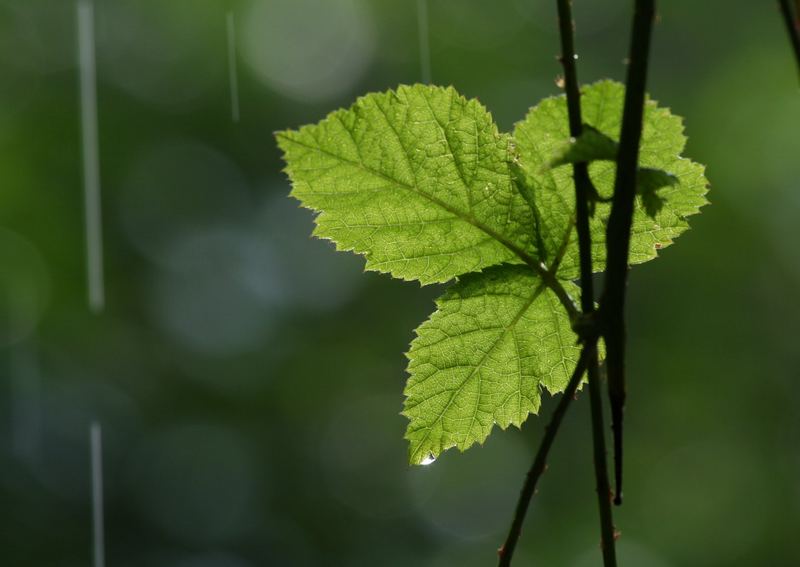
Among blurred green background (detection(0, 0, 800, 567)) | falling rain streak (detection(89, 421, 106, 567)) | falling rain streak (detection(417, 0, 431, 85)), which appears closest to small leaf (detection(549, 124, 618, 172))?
falling rain streak (detection(417, 0, 431, 85))

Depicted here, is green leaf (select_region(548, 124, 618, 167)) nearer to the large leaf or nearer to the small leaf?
the small leaf

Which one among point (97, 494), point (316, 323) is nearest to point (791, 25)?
point (316, 323)

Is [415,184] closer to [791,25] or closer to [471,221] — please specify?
[471,221]

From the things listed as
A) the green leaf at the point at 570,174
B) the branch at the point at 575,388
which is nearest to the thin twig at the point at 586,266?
the branch at the point at 575,388

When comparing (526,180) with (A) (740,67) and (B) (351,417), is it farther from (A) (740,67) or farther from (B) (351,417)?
(B) (351,417)

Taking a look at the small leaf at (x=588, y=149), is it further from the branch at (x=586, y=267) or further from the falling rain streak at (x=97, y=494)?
the falling rain streak at (x=97, y=494)

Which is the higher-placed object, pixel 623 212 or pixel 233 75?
pixel 233 75

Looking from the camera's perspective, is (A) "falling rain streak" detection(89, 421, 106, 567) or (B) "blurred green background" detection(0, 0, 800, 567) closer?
(A) "falling rain streak" detection(89, 421, 106, 567)
